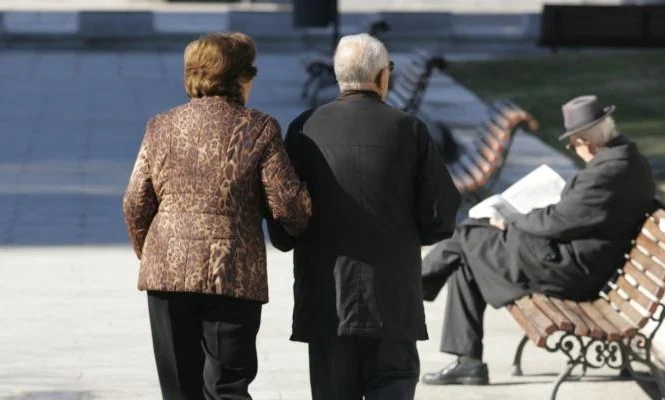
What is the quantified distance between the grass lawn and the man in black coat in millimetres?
9008

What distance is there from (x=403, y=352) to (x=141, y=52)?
58.8 feet

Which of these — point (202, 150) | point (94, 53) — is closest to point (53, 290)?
point (202, 150)

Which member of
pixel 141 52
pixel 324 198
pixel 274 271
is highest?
pixel 324 198

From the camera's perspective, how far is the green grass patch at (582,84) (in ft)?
53.2

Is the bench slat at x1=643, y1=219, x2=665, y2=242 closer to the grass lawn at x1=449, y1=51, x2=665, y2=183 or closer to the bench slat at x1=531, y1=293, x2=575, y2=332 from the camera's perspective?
the bench slat at x1=531, y1=293, x2=575, y2=332

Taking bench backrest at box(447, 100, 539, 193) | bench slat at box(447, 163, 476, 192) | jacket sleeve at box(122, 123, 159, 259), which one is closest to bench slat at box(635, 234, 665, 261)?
jacket sleeve at box(122, 123, 159, 259)

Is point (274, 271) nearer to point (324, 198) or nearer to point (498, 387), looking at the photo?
point (498, 387)

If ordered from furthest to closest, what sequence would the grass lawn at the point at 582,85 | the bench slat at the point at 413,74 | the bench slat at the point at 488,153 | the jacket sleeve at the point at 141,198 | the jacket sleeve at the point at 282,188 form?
the grass lawn at the point at 582,85, the bench slat at the point at 413,74, the bench slat at the point at 488,153, the jacket sleeve at the point at 141,198, the jacket sleeve at the point at 282,188

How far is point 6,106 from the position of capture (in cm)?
1714

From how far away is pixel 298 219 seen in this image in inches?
210

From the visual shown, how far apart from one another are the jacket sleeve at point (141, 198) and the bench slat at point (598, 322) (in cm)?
218

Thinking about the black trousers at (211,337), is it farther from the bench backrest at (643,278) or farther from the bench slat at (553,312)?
the bench backrest at (643,278)

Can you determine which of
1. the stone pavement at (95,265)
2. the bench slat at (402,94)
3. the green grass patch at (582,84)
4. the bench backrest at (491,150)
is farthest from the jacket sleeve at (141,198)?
the green grass patch at (582,84)

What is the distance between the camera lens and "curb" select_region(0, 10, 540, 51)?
78.6 feet
